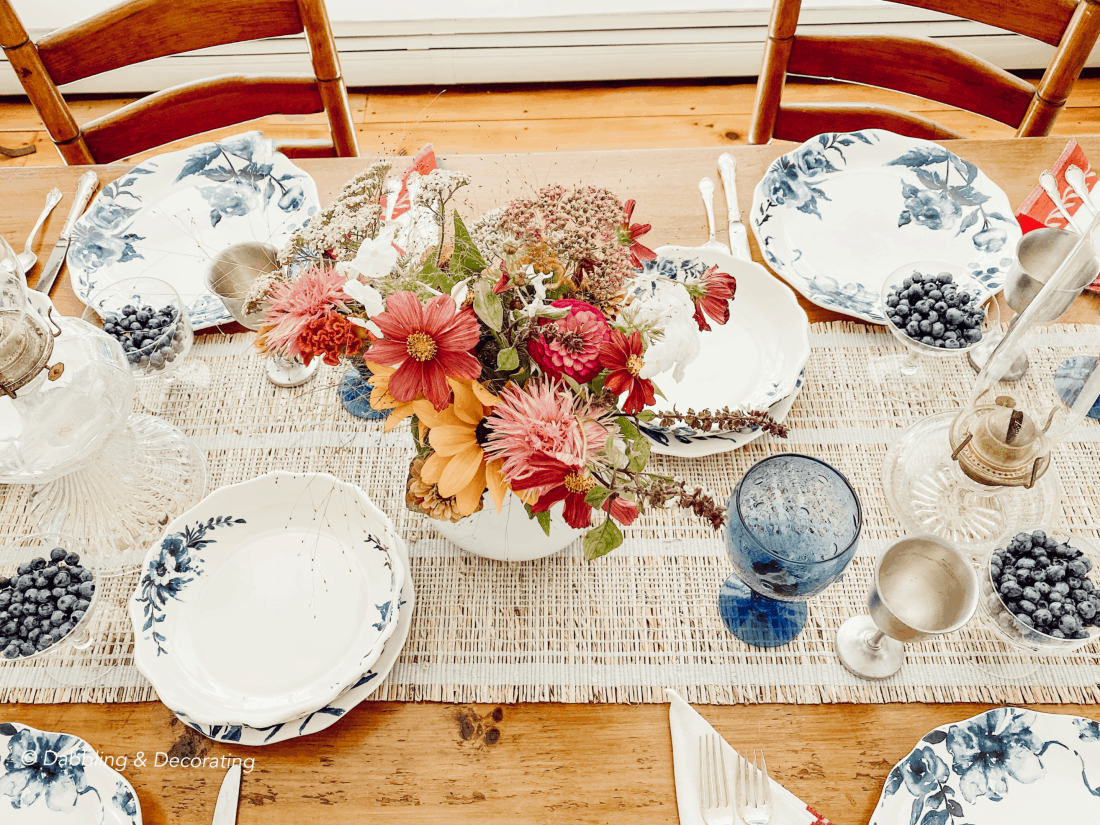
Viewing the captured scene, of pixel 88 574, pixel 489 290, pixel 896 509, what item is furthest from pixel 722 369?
pixel 88 574

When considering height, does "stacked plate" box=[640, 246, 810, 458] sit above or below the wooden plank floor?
above

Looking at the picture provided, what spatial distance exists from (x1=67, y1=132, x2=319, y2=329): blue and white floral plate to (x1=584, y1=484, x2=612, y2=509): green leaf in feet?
2.35

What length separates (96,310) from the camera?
101 cm

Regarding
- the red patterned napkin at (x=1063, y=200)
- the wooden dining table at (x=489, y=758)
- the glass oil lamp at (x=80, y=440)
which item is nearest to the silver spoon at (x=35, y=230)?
the glass oil lamp at (x=80, y=440)

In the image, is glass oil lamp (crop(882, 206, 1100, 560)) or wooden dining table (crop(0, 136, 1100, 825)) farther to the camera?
glass oil lamp (crop(882, 206, 1100, 560))

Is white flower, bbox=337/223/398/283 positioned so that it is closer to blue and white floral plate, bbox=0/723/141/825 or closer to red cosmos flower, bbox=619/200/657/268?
red cosmos flower, bbox=619/200/657/268

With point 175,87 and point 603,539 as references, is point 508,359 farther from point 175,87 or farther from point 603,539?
point 175,87

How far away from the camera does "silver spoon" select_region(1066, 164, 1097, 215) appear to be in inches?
43.5

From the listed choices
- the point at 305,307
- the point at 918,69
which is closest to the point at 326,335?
the point at 305,307

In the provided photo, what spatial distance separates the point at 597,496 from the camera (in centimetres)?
58

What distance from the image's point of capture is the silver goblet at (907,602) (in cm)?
69

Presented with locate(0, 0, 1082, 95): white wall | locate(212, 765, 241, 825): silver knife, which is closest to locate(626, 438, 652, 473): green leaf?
locate(212, 765, 241, 825): silver knife

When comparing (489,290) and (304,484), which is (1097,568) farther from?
(304,484)

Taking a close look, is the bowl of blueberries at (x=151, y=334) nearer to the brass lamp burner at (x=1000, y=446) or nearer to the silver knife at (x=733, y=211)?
the silver knife at (x=733, y=211)
